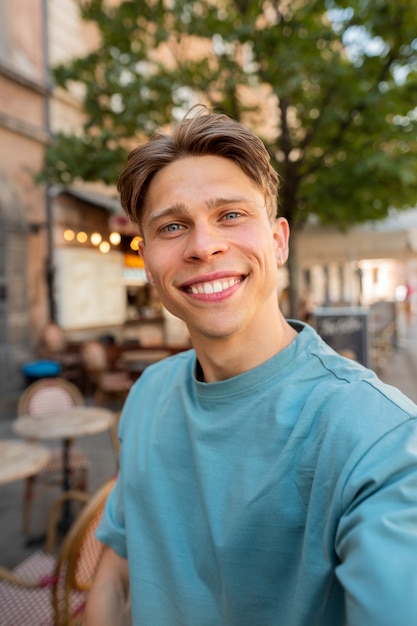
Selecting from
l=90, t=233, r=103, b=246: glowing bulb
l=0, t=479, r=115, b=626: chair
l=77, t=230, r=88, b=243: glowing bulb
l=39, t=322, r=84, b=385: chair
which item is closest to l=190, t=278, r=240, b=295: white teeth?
l=0, t=479, r=115, b=626: chair

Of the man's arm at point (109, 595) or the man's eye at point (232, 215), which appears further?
the man's arm at point (109, 595)

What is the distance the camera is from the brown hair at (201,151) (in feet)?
3.60

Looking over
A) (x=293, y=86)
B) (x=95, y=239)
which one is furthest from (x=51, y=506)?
(x=95, y=239)

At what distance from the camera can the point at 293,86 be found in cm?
553

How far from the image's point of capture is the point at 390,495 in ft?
2.40

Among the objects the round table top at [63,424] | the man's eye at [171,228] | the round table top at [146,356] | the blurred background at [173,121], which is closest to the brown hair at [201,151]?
the man's eye at [171,228]

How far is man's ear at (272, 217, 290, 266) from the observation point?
1246 millimetres

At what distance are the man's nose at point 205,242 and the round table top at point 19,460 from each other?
2.46m

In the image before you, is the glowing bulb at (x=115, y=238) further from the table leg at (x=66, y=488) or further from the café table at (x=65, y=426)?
the table leg at (x=66, y=488)

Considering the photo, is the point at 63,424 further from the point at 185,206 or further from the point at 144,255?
the point at 185,206

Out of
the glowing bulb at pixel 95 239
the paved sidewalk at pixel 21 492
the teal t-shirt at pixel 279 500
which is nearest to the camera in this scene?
the teal t-shirt at pixel 279 500

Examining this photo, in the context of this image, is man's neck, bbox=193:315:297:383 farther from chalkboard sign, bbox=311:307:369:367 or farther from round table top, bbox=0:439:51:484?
chalkboard sign, bbox=311:307:369:367

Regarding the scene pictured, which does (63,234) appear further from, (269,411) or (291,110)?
(269,411)

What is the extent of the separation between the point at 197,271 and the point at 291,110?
7.51 metres
